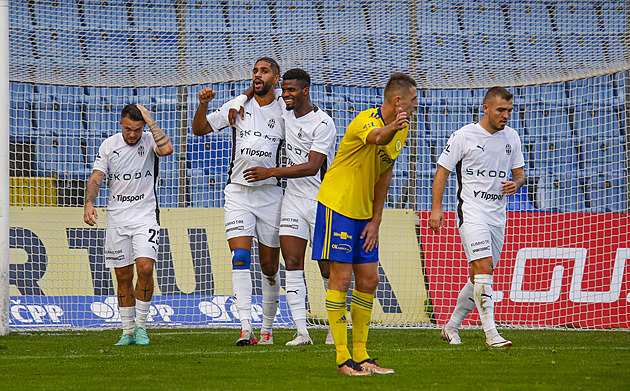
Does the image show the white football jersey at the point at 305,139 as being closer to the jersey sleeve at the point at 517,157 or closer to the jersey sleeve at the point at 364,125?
the jersey sleeve at the point at 517,157

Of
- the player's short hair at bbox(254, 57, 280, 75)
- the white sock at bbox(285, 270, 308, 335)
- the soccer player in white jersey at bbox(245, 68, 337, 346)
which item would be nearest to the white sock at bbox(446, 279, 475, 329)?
the soccer player in white jersey at bbox(245, 68, 337, 346)

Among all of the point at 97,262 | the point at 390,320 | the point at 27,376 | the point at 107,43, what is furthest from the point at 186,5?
the point at 27,376

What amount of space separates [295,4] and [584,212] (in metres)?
5.48

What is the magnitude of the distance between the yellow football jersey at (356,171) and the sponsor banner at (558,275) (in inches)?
227

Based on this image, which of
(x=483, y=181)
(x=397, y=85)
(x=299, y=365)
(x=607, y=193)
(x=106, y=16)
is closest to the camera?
(x=397, y=85)

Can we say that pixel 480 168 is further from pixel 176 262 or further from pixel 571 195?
pixel 571 195

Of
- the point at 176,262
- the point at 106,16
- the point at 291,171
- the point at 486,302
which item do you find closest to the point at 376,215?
the point at 291,171

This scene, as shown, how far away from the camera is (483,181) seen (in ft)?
23.0

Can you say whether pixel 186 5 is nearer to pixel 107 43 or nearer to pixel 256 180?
pixel 107 43

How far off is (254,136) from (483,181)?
2109 mm

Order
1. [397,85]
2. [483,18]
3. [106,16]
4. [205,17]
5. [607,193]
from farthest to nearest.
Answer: [483,18]
[106,16]
[607,193]
[205,17]
[397,85]

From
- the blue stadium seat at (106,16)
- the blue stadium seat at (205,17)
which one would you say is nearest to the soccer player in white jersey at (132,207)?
the blue stadium seat at (205,17)

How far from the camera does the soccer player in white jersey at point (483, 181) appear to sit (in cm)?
683

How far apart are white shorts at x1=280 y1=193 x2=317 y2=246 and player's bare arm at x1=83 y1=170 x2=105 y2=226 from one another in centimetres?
172
